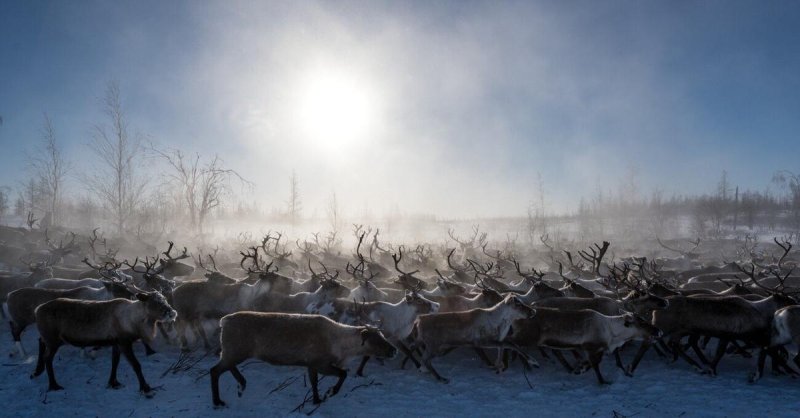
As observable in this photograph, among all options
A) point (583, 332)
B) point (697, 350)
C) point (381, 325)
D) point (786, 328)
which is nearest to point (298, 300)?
point (381, 325)

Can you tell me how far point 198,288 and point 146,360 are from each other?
1.58 metres

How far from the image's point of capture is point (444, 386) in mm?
6332

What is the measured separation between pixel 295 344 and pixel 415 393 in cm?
182

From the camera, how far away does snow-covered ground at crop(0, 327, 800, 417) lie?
555 centimetres

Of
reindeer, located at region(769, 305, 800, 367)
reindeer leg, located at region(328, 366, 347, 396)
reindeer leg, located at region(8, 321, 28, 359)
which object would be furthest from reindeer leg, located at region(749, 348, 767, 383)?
reindeer leg, located at region(8, 321, 28, 359)

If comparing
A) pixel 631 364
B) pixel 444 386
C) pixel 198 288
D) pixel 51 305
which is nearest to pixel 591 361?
pixel 631 364

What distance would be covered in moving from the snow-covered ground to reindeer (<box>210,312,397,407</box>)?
431 millimetres

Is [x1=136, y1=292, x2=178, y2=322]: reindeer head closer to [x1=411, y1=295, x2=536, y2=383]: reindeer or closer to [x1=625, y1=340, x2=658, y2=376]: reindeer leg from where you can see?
[x1=411, y1=295, x2=536, y2=383]: reindeer

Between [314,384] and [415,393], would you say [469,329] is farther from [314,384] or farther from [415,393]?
[314,384]

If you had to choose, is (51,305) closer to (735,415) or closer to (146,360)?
(146,360)

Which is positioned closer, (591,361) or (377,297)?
(591,361)

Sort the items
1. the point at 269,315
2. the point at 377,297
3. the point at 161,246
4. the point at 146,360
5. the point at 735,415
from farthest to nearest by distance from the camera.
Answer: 1. the point at 161,246
2. the point at 377,297
3. the point at 146,360
4. the point at 269,315
5. the point at 735,415

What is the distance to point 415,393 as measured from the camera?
6.09 meters

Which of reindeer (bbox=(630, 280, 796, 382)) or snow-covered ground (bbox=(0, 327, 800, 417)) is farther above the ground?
reindeer (bbox=(630, 280, 796, 382))
